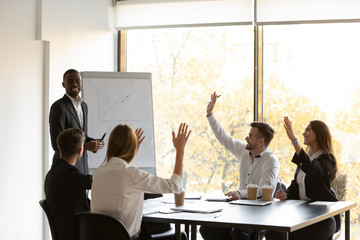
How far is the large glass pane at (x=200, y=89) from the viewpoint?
6.05 meters

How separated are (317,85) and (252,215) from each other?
2.97 metres

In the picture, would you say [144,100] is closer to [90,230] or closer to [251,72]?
[251,72]

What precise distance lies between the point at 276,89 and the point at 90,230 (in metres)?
3.60

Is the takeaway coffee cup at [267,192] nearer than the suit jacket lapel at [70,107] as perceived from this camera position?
Yes

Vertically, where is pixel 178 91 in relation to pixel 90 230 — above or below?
above

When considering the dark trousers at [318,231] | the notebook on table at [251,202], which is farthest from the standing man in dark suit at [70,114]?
the dark trousers at [318,231]

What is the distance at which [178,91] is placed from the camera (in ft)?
20.6

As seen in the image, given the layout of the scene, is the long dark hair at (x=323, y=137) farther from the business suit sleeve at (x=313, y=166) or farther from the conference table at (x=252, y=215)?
the conference table at (x=252, y=215)

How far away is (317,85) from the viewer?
5.76 metres

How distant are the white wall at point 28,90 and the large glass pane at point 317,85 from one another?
212 cm

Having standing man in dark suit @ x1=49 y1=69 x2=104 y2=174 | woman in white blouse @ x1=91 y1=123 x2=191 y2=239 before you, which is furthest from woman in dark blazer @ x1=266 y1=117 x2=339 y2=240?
standing man in dark suit @ x1=49 y1=69 x2=104 y2=174

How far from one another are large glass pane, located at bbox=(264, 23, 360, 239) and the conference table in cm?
193

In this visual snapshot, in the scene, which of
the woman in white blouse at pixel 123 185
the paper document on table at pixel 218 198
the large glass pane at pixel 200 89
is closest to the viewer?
the woman in white blouse at pixel 123 185

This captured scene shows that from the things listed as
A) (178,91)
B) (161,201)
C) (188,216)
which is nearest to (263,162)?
(161,201)
